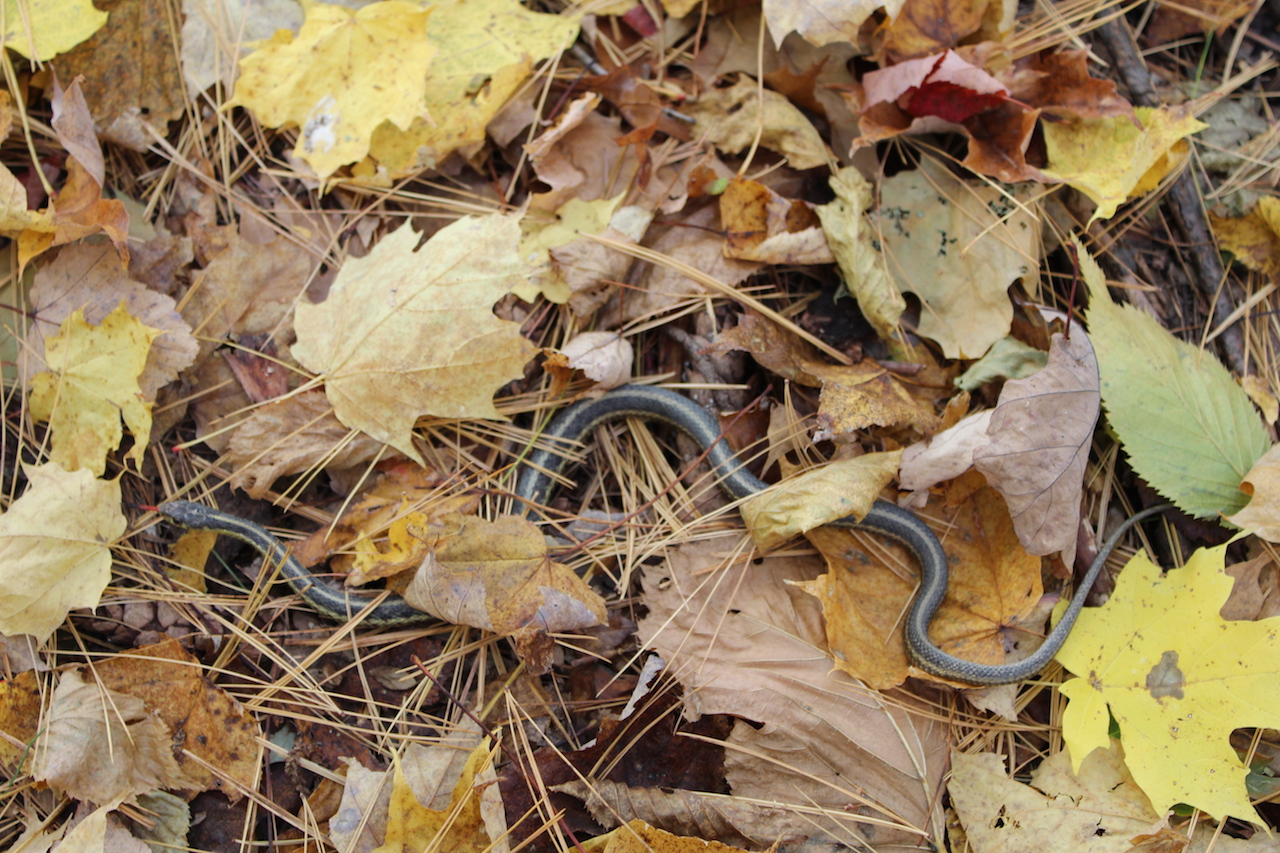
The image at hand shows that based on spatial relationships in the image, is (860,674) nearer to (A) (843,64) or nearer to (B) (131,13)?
(A) (843,64)

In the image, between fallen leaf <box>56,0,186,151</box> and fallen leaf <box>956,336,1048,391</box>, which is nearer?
fallen leaf <box>956,336,1048,391</box>

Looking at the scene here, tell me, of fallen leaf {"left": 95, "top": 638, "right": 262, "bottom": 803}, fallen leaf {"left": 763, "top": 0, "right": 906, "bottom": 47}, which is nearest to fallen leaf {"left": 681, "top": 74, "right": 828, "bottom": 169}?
fallen leaf {"left": 763, "top": 0, "right": 906, "bottom": 47}

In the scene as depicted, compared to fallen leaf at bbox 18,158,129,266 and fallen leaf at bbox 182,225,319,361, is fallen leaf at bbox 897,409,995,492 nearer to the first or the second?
fallen leaf at bbox 182,225,319,361

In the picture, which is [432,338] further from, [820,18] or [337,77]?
[820,18]

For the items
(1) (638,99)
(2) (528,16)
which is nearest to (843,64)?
(1) (638,99)

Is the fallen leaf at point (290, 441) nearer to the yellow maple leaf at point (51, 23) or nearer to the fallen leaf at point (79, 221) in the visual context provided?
the fallen leaf at point (79, 221)
